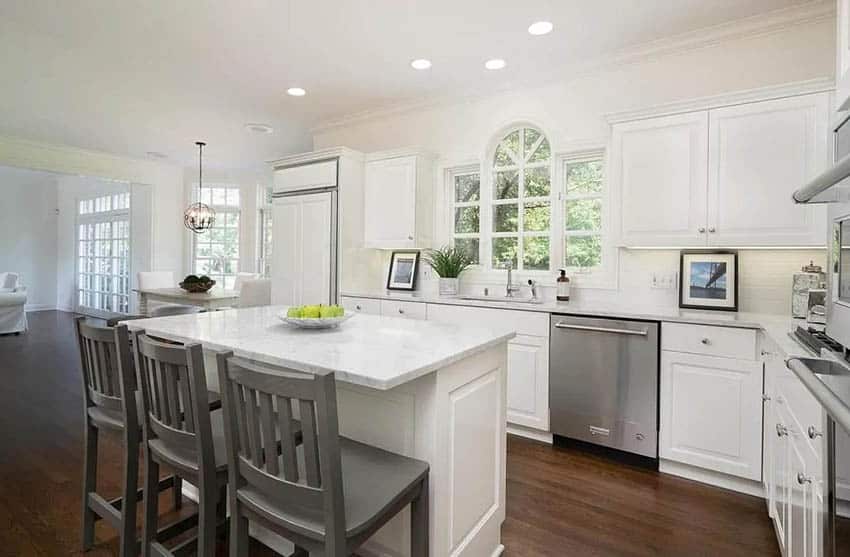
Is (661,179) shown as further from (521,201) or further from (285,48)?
(285,48)

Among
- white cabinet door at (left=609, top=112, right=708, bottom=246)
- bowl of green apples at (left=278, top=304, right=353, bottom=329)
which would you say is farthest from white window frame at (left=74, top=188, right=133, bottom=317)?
white cabinet door at (left=609, top=112, right=708, bottom=246)

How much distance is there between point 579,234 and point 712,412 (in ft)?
5.26

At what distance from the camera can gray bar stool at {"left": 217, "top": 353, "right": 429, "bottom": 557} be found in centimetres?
113

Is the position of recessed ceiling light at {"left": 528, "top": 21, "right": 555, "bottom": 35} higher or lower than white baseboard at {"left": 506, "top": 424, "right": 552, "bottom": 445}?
higher

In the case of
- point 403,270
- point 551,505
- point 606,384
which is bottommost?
point 551,505

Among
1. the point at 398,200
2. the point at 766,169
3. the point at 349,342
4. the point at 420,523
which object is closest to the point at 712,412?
the point at 766,169

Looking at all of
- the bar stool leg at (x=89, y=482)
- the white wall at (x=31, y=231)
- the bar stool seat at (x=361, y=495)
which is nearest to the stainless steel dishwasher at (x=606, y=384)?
the bar stool seat at (x=361, y=495)

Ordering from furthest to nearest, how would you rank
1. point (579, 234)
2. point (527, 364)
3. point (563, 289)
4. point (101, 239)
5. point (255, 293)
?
1. point (101, 239)
2. point (255, 293)
3. point (579, 234)
4. point (563, 289)
5. point (527, 364)

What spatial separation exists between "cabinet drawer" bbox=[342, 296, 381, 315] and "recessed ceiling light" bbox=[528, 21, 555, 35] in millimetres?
2374

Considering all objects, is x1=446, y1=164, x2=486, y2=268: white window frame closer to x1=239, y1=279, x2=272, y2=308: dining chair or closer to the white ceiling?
the white ceiling

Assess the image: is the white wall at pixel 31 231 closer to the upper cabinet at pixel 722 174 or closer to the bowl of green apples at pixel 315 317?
the bowl of green apples at pixel 315 317

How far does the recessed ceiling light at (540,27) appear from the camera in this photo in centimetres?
290

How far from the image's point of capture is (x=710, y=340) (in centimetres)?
248

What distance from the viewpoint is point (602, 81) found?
3443 millimetres
